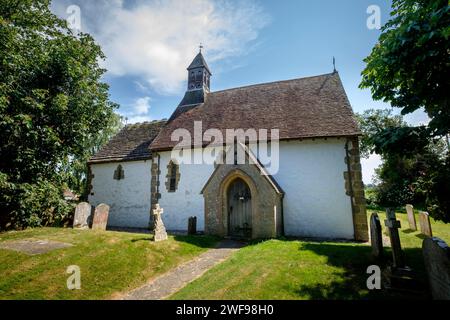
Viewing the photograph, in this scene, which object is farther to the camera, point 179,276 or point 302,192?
point 302,192

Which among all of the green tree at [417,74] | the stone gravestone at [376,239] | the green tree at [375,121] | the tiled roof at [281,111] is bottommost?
the stone gravestone at [376,239]

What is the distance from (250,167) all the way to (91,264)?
7.87 m

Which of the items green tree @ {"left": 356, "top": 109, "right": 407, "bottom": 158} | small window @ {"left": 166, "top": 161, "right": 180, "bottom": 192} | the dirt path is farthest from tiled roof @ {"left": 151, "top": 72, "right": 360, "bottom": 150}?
green tree @ {"left": 356, "top": 109, "right": 407, "bottom": 158}

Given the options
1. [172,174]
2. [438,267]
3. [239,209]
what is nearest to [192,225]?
[239,209]

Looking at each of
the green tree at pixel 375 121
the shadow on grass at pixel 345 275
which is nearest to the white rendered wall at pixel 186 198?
the shadow on grass at pixel 345 275

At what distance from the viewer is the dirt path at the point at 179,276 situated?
624cm

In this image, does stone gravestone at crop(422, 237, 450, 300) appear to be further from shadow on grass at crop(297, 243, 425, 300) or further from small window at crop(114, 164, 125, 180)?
small window at crop(114, 164, 125, 180)

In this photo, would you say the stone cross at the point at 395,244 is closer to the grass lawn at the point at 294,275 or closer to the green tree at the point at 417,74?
the grass lawn at the point at 294,275

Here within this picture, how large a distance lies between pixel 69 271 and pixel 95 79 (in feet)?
43.0

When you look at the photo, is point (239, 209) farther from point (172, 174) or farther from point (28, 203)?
point (28, 203)

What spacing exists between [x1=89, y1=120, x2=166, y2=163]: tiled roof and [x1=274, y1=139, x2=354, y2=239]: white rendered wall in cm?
995

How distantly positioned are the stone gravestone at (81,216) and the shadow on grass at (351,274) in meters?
11.8

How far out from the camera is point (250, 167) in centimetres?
1220

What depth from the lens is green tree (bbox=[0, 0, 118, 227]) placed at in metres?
11.2
